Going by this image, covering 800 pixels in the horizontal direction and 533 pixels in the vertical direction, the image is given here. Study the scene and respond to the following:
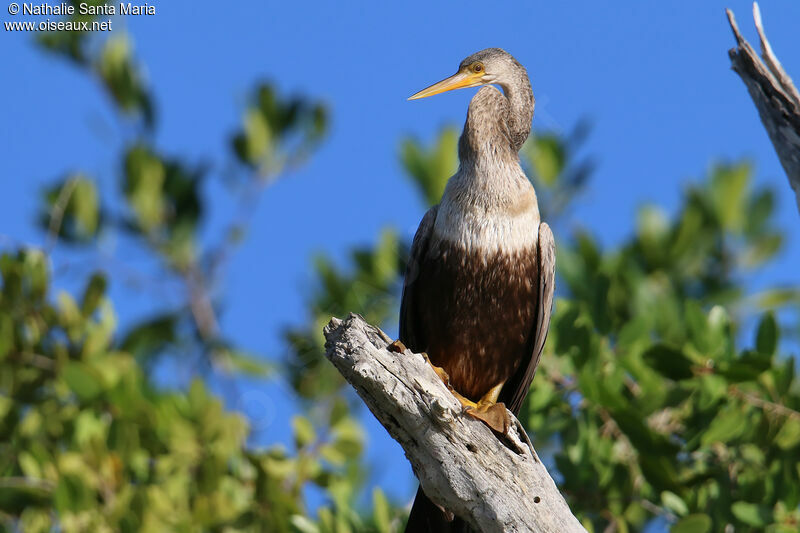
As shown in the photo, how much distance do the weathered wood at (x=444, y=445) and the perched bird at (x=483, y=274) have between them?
0.54 metres

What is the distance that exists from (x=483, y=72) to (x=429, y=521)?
2057 millimetres

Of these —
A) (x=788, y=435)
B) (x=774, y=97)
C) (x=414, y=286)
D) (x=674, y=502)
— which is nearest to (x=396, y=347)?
(x=414, y=286)

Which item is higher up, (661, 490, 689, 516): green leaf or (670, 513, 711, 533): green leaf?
(661, 490, 689, 516): green leaf

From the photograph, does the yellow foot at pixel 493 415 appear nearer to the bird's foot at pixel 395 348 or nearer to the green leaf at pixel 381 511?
the bird's foot at pixel 395 348

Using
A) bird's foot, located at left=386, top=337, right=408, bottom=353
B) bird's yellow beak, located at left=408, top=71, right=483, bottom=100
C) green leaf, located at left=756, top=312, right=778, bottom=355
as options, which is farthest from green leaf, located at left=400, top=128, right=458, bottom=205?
bird's foot, located at left=386, top=337, right=408, bottom=353

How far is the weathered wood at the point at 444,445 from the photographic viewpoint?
3326 millimetres

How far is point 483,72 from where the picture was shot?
15.1 feet

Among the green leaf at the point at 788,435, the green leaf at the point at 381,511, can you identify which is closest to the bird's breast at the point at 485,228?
the green leaf at the point at 381,511

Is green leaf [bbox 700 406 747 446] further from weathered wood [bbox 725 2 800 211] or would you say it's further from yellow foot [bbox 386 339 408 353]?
yellow foot [bbox 386 339 408 353]

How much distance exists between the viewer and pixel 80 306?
20.2 ft

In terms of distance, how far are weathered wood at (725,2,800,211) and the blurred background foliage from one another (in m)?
0.89

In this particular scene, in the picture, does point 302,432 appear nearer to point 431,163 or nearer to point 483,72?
point 431,163

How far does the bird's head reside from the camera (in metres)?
4.57

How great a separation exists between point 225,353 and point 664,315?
3.55 meters
